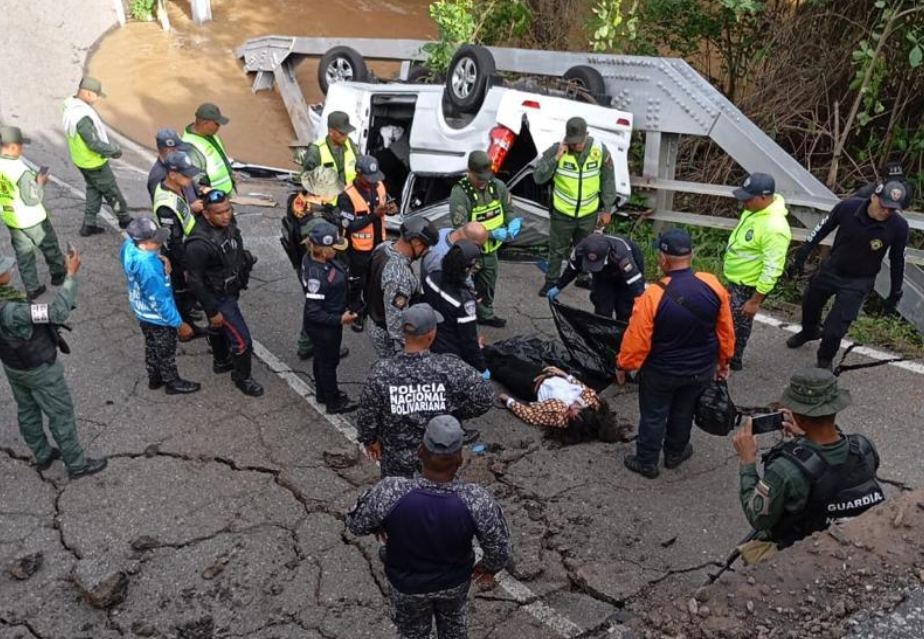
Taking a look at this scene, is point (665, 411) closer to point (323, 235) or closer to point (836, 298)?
point (836, 298)

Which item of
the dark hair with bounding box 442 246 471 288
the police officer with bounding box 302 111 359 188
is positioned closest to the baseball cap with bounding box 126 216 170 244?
the police officer with bounding box 302 111 359 188

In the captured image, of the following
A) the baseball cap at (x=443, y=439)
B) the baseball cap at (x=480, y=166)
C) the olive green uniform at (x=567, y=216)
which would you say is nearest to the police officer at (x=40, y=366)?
the baseball cap at (x=443, y=439)

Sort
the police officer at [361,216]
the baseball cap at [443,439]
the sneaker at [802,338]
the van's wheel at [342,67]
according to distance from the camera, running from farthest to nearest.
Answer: the van's wheel at [342,67] < the sneaker at [802,338] < the police officer at [361,216] < the baseball cap at [443,439]

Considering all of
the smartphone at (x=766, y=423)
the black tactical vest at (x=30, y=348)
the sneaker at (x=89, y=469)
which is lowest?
the sneaker at (x=89, y=469)

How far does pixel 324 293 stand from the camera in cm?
598

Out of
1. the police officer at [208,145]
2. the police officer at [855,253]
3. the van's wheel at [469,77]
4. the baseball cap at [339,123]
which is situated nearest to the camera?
the police officer at [855,253]

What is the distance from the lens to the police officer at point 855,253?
6309 millimetres

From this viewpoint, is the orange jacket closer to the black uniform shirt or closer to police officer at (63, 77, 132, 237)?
the black uniform shirt

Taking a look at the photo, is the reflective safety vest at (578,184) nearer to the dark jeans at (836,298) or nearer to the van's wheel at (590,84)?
the van's wheel at (590,84)

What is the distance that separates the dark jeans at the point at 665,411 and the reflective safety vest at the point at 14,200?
19.9 ft

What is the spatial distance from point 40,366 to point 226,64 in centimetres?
1322

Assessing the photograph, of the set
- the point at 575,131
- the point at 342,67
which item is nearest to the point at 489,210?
the point at 575,131

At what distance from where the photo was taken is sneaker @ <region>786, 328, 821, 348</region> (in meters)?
7.28

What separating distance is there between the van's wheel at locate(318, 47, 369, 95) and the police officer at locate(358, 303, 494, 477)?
373 inches
